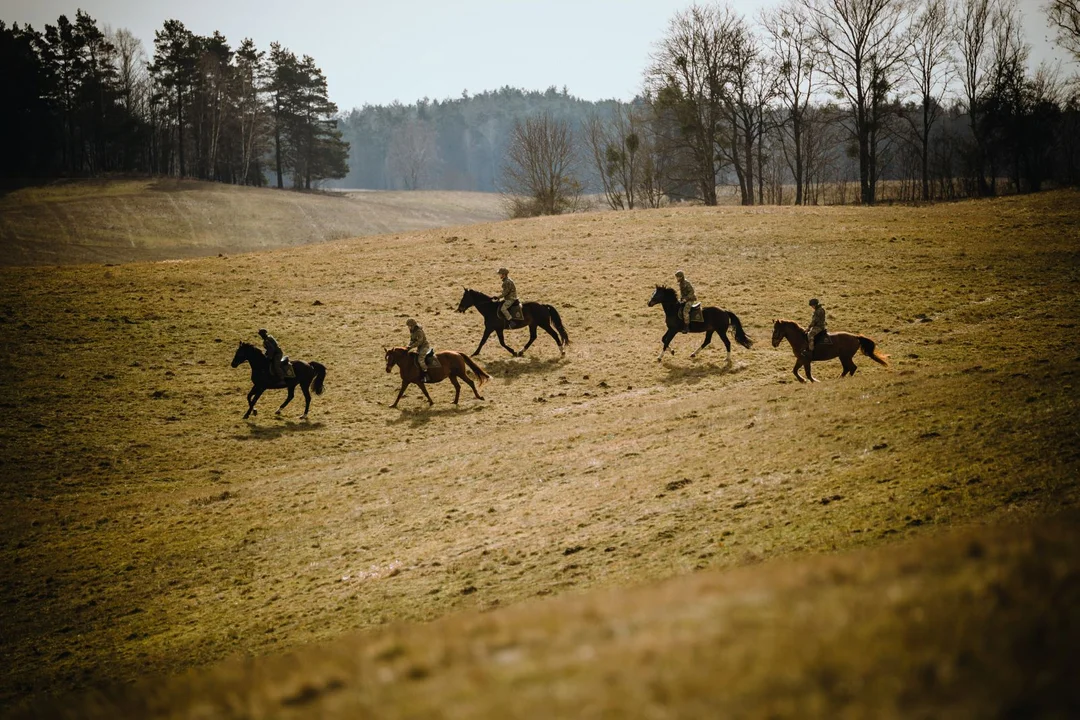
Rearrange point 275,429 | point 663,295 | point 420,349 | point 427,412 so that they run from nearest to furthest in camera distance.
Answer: point 275,429 → point 420,349 → point 427,412 → point 663,295

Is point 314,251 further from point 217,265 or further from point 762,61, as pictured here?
point 762,61

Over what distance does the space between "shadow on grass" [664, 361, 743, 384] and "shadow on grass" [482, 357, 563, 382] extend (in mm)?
4287

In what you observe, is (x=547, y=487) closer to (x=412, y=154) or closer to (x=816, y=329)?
(x=816, y=329)

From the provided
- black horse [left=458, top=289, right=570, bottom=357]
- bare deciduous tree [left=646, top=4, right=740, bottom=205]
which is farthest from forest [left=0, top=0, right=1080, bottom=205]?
black horse [left=458, top=289, right=570, bottom=357]

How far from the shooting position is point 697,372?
68.7 ft

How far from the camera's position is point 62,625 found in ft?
31.4

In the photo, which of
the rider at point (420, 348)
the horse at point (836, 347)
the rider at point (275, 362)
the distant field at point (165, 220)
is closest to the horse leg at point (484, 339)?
the rider at point (420, 348)

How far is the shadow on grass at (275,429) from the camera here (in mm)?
18766

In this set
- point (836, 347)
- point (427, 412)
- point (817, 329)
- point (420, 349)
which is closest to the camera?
point (836, 347)

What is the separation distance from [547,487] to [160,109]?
320 ft

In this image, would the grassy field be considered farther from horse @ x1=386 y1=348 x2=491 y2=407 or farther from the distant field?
the distant field

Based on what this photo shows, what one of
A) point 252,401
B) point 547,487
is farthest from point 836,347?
point 252,401

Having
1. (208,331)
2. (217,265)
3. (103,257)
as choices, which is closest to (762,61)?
(217,265)

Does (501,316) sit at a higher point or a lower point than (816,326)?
higher
